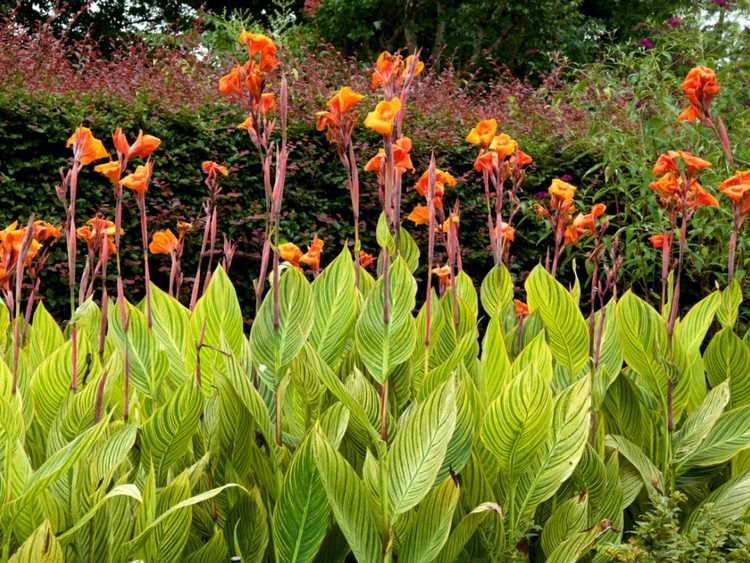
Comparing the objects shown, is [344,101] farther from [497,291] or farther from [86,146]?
[497,291]

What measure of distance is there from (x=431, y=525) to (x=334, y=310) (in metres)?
0.53

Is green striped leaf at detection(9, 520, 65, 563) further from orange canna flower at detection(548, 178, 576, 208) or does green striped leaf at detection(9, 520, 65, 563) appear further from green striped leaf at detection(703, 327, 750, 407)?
Answer: green striped leaf at detection(703, 327, 750, 407)

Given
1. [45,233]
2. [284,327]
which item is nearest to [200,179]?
[45,233]

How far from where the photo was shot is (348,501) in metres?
1.32

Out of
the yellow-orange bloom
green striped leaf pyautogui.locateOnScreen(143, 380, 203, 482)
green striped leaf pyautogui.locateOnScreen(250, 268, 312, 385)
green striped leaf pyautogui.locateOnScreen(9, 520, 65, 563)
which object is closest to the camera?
green striped leaf pyautogui.locateOnScreen(9, 520, 65, 563)

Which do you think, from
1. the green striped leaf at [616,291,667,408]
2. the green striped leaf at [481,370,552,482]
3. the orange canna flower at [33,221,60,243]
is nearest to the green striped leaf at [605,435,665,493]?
the green striped leaf at [616,291,667,408]

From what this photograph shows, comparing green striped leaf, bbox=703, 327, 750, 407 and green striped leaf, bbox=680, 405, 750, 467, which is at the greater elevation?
green striped leaf, bbox=703, 327, 750, 407

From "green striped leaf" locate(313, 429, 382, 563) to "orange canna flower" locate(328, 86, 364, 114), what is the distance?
0.62m

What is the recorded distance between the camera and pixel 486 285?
2.16 metres

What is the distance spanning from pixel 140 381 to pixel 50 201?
2.89 m

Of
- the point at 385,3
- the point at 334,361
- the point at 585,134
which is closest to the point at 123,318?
the point at 334,361

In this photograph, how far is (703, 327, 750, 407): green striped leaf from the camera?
184 centimetres

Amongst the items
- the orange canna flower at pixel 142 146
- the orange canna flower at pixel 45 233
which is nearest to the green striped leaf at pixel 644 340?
the orange canna flower at pixel 142 146

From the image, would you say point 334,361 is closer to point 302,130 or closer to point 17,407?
point 17,407
